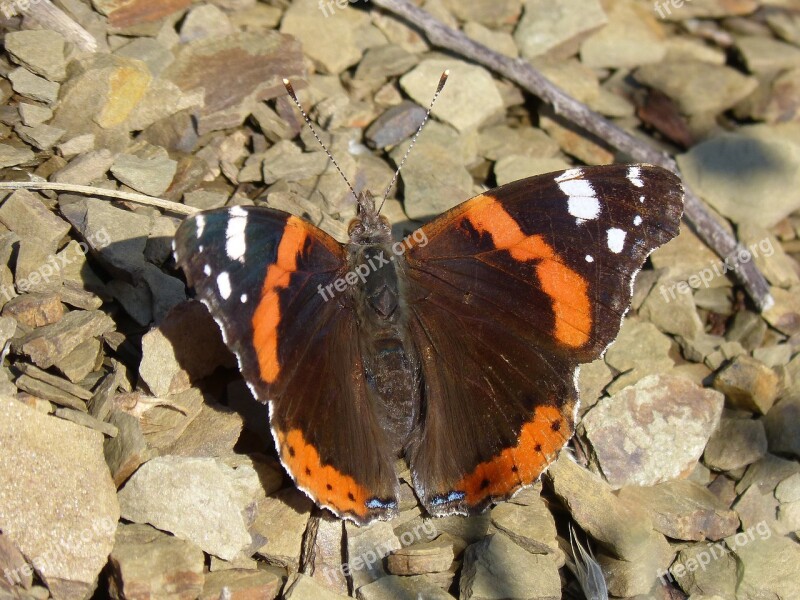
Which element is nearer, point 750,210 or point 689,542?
point 689,542

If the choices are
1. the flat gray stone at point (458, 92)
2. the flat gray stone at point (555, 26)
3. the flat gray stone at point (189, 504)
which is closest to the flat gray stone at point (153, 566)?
the flat gray stone at point (189, 504)

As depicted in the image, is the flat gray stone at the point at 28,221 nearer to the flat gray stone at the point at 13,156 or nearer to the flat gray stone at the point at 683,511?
the flat gray stone at the point at 13,156

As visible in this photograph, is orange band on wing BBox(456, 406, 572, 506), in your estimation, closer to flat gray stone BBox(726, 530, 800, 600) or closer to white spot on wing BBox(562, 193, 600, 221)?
white spot on wing BBox(562, 193, 600, 221)

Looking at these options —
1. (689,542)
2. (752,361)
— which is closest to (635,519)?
(689,542)

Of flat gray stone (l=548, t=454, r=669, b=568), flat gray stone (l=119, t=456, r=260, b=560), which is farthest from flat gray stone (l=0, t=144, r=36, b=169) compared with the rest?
flat gray stone (l=548, t=454, r=669, b=568)

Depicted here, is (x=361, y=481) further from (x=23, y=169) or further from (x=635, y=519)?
(x=23, y=169)

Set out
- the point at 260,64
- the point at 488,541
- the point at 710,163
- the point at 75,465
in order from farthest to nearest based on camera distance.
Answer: the point at 710,163, the point at 260,64, the point at 488,541, the point at 75,465

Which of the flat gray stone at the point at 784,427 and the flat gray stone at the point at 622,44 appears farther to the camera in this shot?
the flat gray stone at the point at 622,44

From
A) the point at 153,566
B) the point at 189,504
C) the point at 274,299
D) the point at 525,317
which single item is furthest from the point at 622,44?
the point at 153,566
